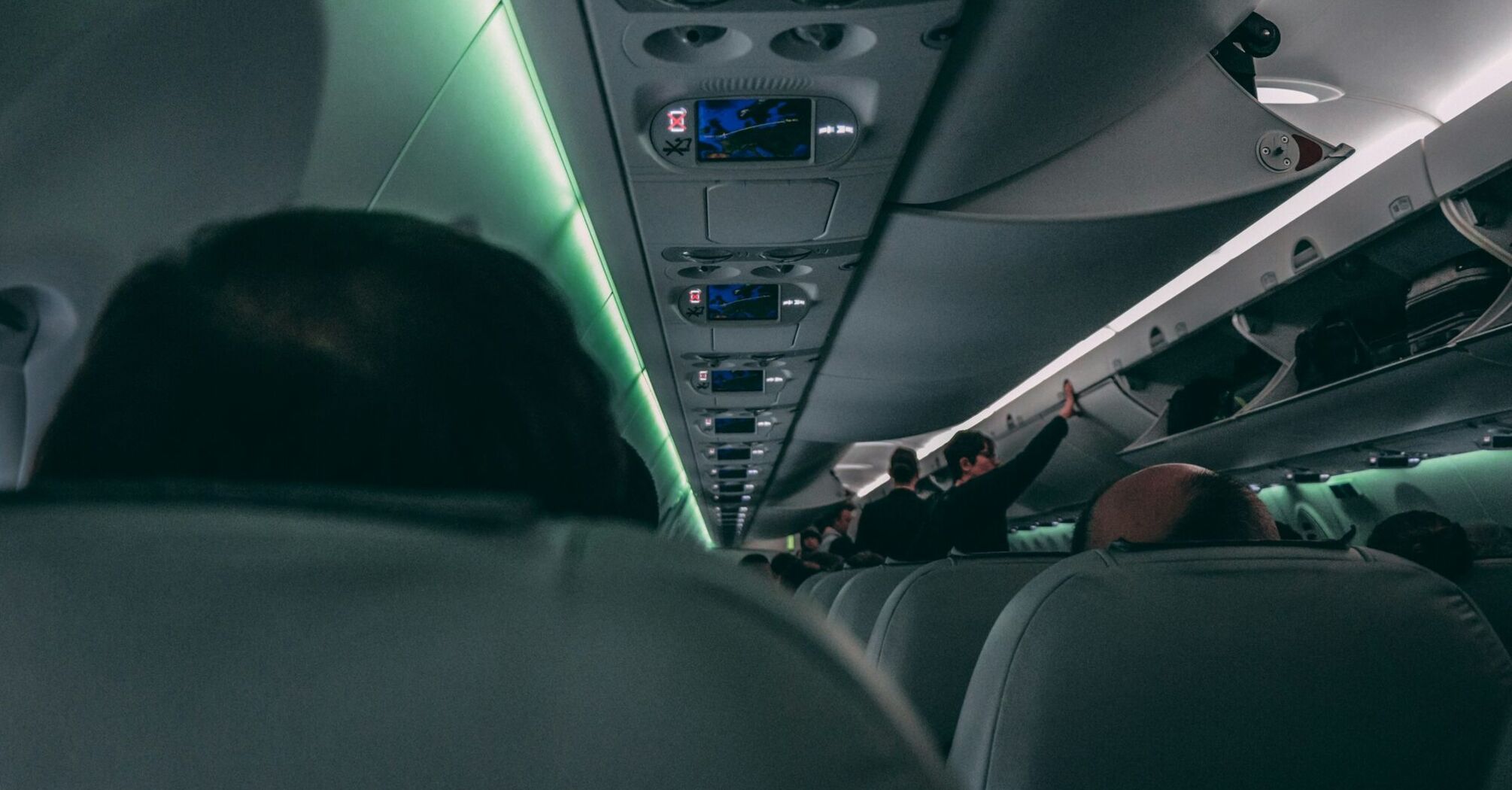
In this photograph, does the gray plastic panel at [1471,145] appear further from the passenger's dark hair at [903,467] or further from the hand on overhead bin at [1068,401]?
the hand on overhead bin at [1068,401]

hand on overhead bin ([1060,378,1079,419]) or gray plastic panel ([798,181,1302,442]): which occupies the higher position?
gray plastic panel ([798,181,1302,442])

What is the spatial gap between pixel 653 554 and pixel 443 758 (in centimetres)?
13

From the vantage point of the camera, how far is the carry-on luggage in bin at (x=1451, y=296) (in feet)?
12.6

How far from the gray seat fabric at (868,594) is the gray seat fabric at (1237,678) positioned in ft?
6.25

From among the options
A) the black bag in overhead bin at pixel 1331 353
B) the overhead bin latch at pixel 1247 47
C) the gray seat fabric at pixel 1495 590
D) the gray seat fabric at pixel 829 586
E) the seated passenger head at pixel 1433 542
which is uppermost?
the overhead bin latch at pixel 1247 47

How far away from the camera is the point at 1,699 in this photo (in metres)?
0.39

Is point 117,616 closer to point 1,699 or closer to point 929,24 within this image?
point 1,699

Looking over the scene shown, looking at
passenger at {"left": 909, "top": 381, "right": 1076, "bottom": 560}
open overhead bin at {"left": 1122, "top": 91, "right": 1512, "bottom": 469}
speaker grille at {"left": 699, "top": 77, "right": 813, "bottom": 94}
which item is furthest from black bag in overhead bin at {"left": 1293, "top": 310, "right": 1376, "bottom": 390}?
speaker grille at {"left": 699, "top": 77, "right": 813, "bottom": 94}

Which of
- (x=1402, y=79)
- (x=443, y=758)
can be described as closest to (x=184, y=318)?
(x=443, y=758)

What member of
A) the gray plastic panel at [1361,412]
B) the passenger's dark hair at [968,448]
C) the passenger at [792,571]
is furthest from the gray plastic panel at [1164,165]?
the passenger at [792,571]

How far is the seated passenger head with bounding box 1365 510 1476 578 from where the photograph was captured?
275 centimetres

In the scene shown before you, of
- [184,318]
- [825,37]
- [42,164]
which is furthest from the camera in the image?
[825,37]

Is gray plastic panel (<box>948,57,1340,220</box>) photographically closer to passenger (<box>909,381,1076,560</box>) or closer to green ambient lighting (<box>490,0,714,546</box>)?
passenger (<box>909,381,1076,560</box>)

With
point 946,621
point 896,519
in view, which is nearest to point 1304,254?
point 896,519
